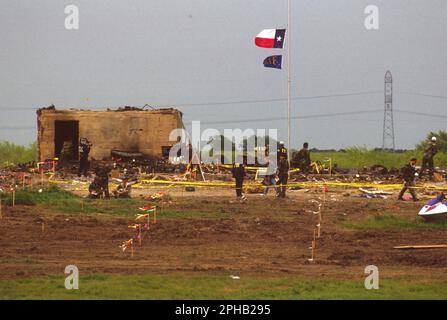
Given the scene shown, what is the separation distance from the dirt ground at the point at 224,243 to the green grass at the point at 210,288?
2.48 ft

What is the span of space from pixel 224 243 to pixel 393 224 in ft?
18.3

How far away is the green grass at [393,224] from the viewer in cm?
2261

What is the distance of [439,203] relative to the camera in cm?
2308

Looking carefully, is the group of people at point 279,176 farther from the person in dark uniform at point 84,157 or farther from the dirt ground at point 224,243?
the person in dark uniform at point 84,157

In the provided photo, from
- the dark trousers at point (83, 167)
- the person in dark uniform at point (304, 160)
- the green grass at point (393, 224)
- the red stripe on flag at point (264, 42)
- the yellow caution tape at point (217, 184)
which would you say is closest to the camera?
the green grass at point (393, 224)

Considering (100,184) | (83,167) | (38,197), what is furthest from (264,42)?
(38,197)

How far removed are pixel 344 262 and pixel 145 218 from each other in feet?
25.5

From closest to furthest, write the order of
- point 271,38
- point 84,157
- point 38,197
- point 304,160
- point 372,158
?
point 38,197
point 84,157
point 271,38
point 304,160
point 372,158

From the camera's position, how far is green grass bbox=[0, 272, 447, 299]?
13.4 m

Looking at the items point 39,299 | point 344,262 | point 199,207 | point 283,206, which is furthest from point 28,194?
point 39,299

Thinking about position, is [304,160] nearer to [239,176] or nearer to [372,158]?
[239,176]

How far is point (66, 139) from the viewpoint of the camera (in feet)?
160

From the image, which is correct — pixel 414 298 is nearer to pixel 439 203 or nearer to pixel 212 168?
pixel 439 203

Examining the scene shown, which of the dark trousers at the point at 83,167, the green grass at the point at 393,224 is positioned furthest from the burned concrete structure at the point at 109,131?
the green grass at the point at 393,224
